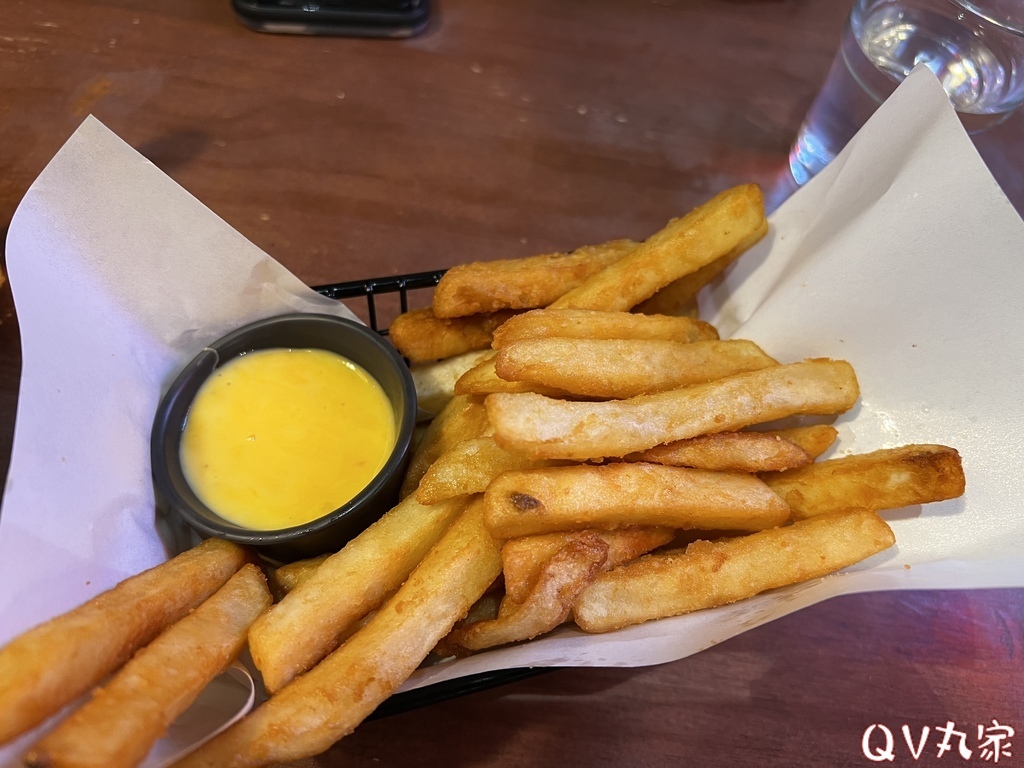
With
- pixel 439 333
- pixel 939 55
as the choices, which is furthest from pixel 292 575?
pixel 939 55

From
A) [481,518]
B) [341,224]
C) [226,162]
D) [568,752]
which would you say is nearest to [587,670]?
[568,752]

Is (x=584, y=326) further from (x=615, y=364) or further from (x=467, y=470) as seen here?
(x=467, y=470)

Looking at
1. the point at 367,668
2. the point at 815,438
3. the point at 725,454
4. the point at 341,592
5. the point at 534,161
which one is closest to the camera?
the point at 367,668

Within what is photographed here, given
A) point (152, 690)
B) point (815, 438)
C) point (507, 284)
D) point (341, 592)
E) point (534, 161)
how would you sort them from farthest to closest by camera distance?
1. point (534, 161)
2. point (507, 284)
3. point (815, 438)
4. point (341, 592)
5. point (152, 690)

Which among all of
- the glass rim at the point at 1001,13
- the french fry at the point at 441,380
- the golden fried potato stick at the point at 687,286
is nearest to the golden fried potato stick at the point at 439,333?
the french fry at the point at 441,380

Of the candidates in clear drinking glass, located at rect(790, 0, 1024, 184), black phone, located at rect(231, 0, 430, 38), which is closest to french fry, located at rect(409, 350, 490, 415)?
clear drinking glass, located at rect(790, 0, 1024, 184)

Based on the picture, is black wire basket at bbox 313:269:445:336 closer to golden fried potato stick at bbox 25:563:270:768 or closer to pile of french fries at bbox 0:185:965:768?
pile of french fries at bbox 0:185:965:768

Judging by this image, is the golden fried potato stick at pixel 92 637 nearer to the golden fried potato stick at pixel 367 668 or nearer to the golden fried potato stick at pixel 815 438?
the golden fried potato stick at pixel 367 668
